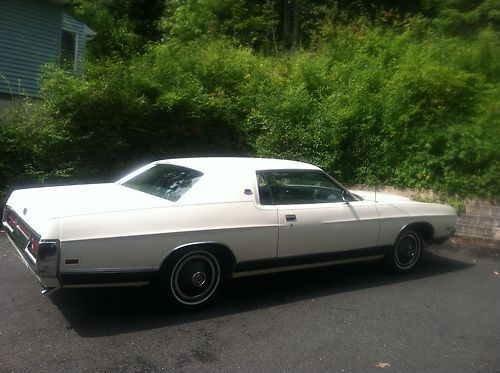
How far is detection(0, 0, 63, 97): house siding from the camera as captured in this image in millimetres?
15133

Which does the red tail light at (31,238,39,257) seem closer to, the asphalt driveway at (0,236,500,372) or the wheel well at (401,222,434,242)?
the asphalt driveway at (0,236,500,372)

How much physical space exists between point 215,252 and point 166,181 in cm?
99

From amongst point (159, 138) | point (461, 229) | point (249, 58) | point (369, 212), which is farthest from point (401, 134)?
point (249, 58)

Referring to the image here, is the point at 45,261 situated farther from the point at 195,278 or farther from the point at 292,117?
the point at 292,117

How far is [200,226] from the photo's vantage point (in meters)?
4.61

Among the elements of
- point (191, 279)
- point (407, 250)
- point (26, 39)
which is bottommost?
point (191, 279)

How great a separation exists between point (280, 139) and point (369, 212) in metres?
4.48

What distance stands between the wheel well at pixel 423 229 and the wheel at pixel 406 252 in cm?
5

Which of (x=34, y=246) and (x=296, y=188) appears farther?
(x=296, y=188)

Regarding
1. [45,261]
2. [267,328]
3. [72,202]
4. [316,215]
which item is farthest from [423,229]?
[45,261]

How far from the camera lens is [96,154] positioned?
9.05 meters

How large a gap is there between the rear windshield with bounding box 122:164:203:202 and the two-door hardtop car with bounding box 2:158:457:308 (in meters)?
0.02

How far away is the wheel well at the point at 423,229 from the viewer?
6230mm

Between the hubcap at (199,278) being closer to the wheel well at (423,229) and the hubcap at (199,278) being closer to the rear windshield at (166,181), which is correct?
the rear windshield at (166,181)
